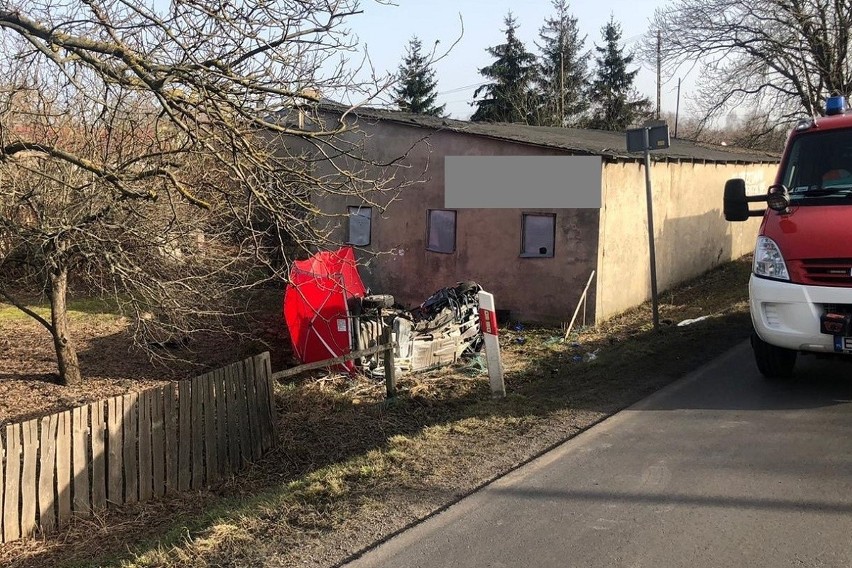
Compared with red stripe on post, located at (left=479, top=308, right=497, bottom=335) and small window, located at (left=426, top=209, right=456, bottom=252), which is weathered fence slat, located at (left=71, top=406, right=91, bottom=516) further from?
small window, located at (left=426, top=209, right=456, bottom=252)

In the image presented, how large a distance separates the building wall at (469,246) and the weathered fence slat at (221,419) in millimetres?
6001

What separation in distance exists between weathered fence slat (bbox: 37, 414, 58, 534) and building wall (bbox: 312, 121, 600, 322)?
7472 mm

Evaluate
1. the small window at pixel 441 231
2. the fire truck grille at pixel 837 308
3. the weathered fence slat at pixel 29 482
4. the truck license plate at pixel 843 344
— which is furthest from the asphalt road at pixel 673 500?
Result: the small window at pixel 441 231

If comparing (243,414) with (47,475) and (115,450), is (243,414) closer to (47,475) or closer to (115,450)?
(115,450)

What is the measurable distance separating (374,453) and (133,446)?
260 centimetres

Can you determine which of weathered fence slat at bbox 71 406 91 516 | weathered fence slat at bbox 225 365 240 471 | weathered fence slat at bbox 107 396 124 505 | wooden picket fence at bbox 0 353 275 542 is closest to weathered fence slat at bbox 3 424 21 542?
wooden picket fence at bbox 0 353 275 542

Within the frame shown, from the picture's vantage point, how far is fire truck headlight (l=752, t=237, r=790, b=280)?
5.88 meters

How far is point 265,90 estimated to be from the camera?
6188mm

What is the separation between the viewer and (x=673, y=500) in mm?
4172

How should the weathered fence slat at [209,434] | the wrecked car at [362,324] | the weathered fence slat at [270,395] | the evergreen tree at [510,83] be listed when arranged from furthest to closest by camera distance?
1. the evergreen tree at [510,83]
2. the wrecked car at [362,324]
3. the weathered fence slat at [270,395]
4. the weathered fence slat at [209,434]

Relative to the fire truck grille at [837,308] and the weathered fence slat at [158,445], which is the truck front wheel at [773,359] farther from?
the weathered fence slat at [158,445]

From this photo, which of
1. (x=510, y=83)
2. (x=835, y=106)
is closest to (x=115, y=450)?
(x=835, y=106)

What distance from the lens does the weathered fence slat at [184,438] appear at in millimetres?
6758

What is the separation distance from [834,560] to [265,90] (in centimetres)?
545
